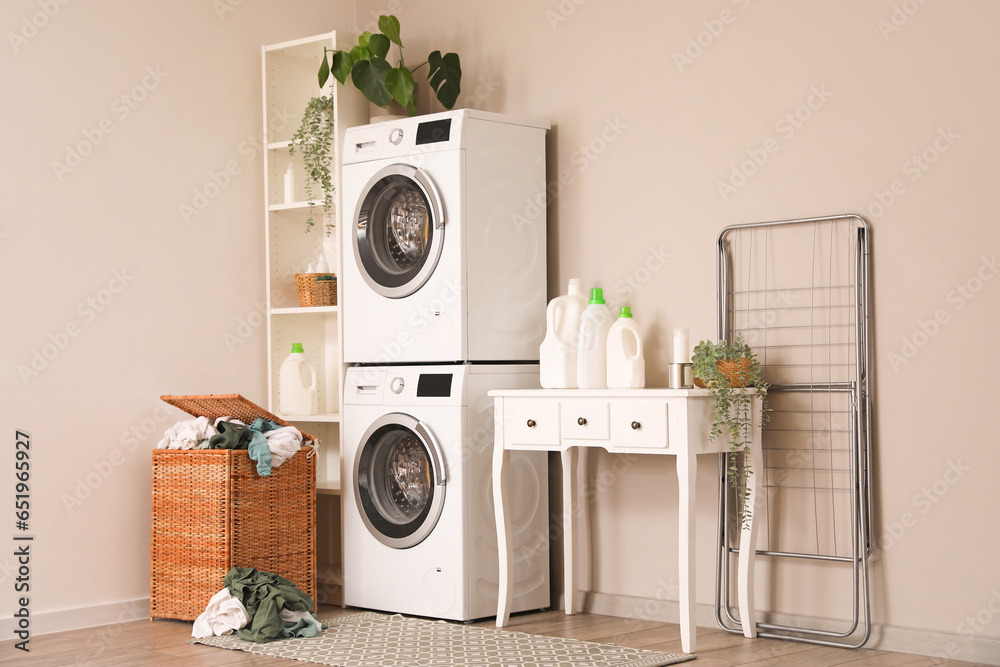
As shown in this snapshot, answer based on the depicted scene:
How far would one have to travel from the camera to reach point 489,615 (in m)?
3.73

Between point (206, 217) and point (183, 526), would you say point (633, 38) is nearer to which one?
point (206, 217)

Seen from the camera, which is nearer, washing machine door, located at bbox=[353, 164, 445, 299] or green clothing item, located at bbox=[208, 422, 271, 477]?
green clothing item, located at bbox=[208, 422, 271, 477]

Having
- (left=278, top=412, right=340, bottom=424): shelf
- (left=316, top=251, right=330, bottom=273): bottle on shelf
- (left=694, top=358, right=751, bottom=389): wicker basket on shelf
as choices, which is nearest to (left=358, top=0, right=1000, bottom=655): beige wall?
(left=694, top=358, right=751, bottom=389): wicker basket on shelf

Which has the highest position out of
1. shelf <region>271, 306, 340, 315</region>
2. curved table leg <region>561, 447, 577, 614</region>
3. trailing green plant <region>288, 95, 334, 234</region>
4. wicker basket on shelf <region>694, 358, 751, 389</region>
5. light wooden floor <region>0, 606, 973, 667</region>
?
trailing green plant <region>288, 95, 334, 234</region>

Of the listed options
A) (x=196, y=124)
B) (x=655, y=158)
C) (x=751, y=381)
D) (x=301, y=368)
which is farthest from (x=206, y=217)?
(x=751, y=381)

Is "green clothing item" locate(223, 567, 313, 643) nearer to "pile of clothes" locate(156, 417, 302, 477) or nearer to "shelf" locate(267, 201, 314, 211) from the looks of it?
"pile of clothes" locate(156, 417, 302, 477)

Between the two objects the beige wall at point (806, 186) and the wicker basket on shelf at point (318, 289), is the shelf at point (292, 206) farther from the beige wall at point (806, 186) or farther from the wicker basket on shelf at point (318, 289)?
the beige wall at point (806, 186)

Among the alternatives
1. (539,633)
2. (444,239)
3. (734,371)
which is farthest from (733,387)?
(444,239)

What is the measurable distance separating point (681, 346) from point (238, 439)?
1525mm

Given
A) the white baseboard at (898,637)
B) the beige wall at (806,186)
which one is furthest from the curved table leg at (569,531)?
the white baseboard at (898,637)

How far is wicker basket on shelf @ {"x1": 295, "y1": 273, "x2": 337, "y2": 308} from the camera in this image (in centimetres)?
414

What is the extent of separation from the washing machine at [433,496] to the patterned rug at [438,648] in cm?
20

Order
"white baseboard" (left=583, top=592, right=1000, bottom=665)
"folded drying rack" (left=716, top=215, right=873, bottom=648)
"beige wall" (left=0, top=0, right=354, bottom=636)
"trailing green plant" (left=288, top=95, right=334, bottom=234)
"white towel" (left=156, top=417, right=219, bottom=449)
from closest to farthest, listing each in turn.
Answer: "white baseboard" (left=583, top=592, right=1000, bottom=665)
"folded drying rack" (left=716, top=215, right=873, bottom=648)
"beige wall" (left=0, top=0, right=354, bottom=636)
"white towel" (left=156, top=417, right=219, bottom=449)
"trailing green plant" (left=288, top=95, right=334, bottom=234)

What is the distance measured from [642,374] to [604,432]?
0.26 m
